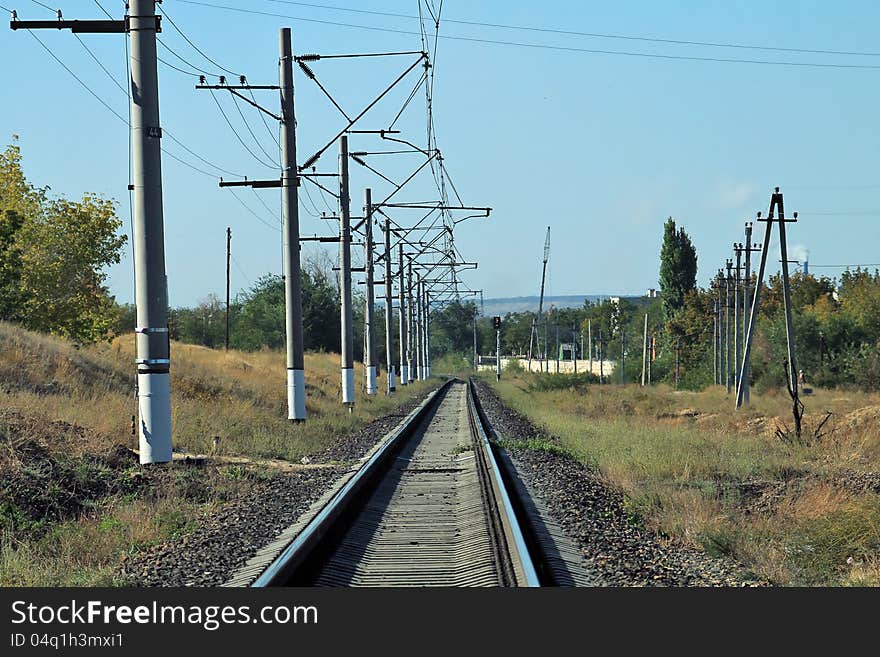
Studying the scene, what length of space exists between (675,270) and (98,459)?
96.1 meters

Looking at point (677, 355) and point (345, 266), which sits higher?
point (345, 266)

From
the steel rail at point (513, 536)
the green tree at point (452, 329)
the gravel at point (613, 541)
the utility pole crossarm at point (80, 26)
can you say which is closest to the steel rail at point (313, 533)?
the steel rail at point (513, 536)

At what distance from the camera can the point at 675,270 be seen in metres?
107

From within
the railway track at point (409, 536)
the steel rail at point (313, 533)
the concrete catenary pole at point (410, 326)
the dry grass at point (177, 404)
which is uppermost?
the concrete catenary pole at point (410, 326)

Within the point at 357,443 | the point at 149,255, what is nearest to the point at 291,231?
the point at 357,443

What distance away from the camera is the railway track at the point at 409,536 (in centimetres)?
859

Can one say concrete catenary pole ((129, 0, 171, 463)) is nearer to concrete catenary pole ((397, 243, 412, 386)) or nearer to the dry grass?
the dry grass

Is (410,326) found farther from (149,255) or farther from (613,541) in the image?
(613,541)

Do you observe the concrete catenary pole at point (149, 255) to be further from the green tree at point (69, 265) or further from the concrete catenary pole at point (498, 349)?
the concrete catenary pole at point (498, 349)

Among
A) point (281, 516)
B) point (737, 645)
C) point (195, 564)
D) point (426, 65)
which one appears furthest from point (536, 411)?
point (737, 645)

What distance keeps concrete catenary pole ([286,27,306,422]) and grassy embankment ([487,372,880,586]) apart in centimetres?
588

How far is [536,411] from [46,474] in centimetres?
2758

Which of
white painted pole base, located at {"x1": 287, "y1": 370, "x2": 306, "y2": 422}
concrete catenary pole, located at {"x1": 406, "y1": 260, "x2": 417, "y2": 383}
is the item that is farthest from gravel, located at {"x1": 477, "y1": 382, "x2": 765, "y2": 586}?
concrete catenary pole, located at {"x1": 406, "y1": 260, "x2": 417, "y2": 383}

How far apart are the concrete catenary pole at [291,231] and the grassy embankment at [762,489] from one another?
588 centimetres
